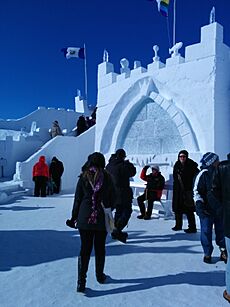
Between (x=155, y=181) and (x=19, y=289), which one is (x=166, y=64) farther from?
(x=19, y=289)

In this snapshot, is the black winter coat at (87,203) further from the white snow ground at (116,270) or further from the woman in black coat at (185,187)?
the woman in black coat at (185,187)

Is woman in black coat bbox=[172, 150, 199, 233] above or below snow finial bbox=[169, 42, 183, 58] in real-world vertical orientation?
below

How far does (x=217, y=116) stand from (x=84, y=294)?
5.83 m

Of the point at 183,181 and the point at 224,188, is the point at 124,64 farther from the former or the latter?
the point at 224,188

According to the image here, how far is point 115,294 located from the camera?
3301 millimetres

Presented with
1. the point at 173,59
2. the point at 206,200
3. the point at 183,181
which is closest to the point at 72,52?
the point at 173,59

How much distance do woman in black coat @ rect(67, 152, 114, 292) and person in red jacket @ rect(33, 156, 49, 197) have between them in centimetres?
798

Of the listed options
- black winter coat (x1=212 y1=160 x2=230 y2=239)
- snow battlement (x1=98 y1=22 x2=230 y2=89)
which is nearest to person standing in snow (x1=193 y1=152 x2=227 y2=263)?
black winter coat (x1=212 y1=160 x2=230 y2=239)

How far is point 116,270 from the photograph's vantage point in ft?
13.1

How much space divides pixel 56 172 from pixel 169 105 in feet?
18.5

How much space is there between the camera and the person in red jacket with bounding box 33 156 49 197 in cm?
1109

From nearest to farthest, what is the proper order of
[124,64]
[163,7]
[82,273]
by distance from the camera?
[82,273] → [163,7] → [124,64]

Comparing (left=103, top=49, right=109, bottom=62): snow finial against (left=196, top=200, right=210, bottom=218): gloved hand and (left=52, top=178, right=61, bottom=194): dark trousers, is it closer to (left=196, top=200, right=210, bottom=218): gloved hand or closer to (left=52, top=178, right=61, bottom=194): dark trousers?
(left=52, top=178, right=61, bottom=194): dark trousers

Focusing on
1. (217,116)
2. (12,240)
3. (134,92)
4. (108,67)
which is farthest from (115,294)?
(108,67)
